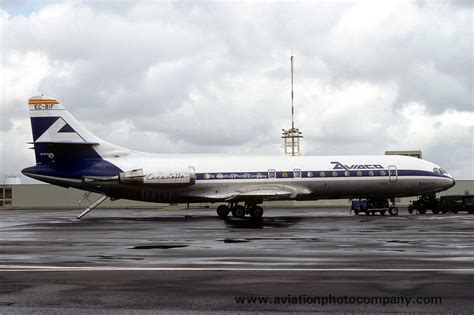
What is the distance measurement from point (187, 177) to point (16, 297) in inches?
1221

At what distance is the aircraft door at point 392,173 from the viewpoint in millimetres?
44006

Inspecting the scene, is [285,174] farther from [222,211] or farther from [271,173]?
[222,211]

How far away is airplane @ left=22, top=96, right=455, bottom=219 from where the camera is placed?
40938 millimetres

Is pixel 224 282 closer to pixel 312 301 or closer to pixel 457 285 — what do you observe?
pixel 312 301

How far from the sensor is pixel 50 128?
4094cm

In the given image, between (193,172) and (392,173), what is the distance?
14468mm

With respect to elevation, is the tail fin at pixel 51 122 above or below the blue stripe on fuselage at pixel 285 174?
above

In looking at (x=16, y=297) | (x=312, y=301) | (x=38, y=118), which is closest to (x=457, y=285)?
(x=312, y=301)

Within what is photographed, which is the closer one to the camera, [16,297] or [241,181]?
[16,297]

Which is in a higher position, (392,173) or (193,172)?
(193,172)

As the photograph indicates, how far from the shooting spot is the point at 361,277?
12.4 metres

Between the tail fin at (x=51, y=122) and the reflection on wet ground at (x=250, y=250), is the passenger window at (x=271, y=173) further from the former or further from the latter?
the reflection on wet ground at (x=250, y=250)

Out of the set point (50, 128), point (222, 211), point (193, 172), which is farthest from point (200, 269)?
point (50, 128)

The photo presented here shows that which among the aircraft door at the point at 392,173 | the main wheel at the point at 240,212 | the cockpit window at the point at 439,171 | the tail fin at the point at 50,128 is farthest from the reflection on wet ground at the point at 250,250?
the cockpit window at the point at 439,171
